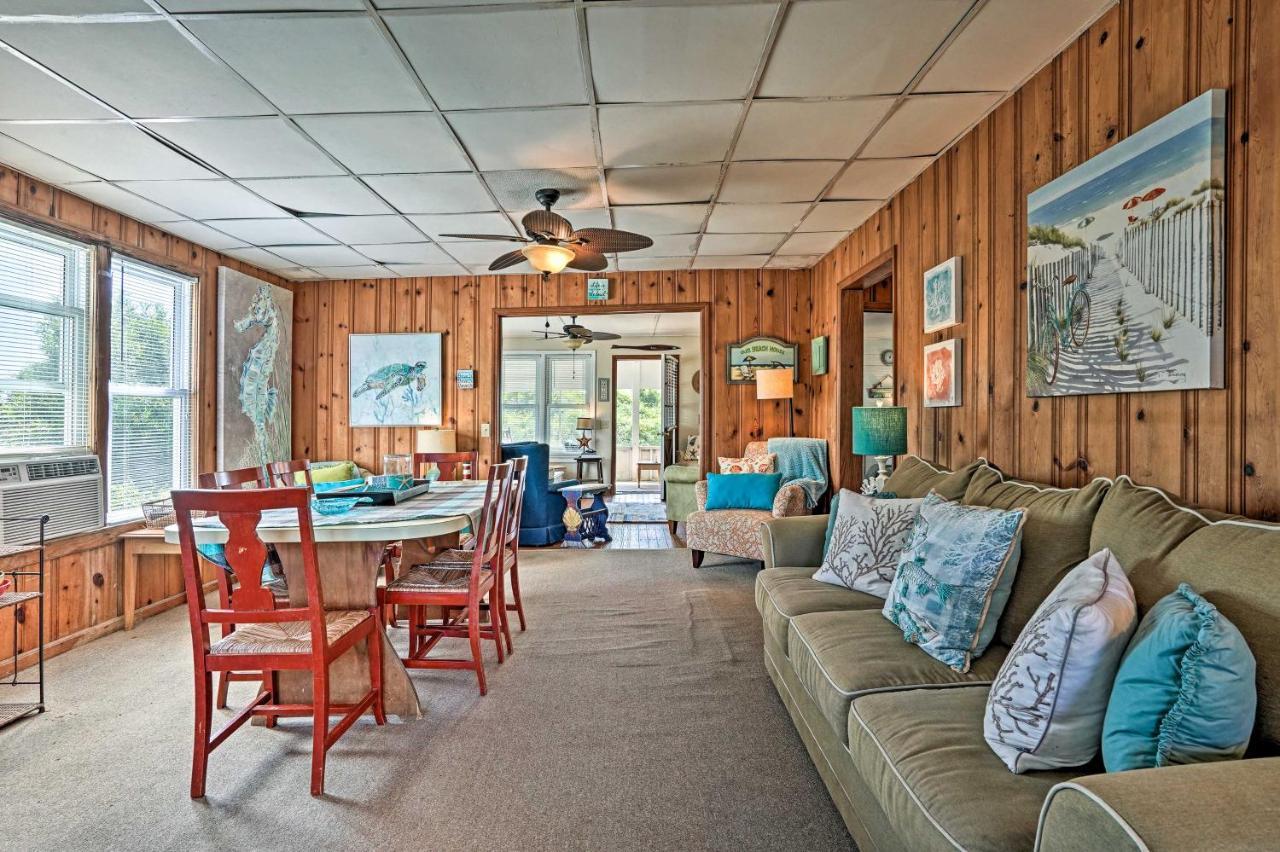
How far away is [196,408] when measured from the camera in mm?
4477

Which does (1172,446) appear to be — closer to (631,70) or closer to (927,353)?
(927,353)

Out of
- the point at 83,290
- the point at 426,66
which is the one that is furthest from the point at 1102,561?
the point at 83,290

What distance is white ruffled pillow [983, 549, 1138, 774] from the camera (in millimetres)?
1164

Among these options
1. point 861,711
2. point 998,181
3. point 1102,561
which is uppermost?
point 998,181

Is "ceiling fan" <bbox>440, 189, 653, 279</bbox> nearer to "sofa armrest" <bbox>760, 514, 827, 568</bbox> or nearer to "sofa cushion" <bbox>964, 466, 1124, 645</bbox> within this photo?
"sofa armrest" <bbox>760, 514, 827, 568</bbox>

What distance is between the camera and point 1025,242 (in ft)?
8.13

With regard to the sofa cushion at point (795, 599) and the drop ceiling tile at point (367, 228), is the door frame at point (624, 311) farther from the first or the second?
the sofa cushion at point (795, 599)

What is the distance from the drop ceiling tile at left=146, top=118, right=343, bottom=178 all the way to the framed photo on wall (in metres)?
3.25

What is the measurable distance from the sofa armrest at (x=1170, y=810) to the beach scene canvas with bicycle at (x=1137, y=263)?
4.02 feet

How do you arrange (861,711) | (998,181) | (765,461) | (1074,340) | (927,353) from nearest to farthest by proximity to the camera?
(861,711)
(1074,340)
(998,181)
(927,353)
(765,461)

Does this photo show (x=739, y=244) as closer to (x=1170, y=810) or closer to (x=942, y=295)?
(x=942, y=295)

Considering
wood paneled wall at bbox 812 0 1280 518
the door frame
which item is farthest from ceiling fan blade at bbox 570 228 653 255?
the door frame

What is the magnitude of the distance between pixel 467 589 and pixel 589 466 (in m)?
6.99

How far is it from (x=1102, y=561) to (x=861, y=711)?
2.16 feet
